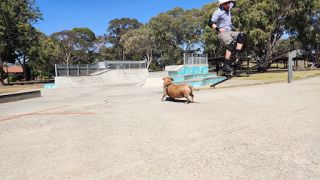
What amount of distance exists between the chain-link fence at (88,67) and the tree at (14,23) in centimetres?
1128

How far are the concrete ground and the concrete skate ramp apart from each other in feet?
62.3

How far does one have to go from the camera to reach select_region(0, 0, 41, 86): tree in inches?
1620

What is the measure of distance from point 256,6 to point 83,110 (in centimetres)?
3181

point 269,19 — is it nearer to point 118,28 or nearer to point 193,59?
point 193,59

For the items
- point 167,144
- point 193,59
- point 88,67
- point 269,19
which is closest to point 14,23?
point 88,67

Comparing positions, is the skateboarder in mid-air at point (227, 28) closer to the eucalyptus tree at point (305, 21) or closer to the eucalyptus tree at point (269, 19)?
the eucalyptus tree at point (269, 19)

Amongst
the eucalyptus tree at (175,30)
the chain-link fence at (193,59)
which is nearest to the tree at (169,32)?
the eucalyptus tree at (175,30)

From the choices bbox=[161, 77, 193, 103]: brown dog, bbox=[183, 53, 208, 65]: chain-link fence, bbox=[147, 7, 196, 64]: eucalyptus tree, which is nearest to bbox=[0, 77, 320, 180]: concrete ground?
bbox=[161, 77, 193, 103]: brown dog

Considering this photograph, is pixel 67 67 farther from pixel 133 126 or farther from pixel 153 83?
pixel 133 126

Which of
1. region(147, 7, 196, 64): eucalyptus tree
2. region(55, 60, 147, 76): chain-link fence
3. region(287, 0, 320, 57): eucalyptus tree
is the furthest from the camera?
region(147, 7, 196, 64): eucalyptus tree

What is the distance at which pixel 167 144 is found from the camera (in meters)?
5.30

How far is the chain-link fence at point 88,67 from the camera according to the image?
32.2 meters

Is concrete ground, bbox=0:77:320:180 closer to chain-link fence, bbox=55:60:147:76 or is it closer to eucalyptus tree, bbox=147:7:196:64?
chain-link fence, bbox=55:60:147:76

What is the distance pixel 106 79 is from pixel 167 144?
106 ft
